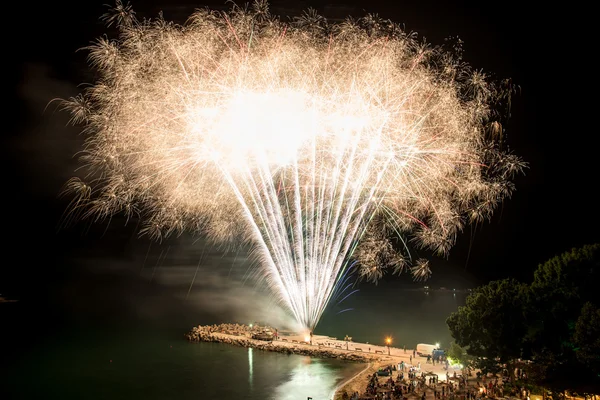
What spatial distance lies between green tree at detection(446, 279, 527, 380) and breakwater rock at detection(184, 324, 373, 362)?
12.8 metres

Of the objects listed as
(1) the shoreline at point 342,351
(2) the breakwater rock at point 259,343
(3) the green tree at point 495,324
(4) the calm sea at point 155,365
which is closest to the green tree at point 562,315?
(3) the green tree at point 495,324

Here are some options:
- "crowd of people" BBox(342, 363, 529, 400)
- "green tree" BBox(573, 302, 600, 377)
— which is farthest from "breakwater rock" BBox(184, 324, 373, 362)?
"green tree" BBox(573, 302, 600, 377)

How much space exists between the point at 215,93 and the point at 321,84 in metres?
4.39

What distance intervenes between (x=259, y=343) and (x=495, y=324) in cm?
2401

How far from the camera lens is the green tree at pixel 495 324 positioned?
2202cm

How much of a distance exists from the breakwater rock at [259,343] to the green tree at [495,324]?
42.0 feet

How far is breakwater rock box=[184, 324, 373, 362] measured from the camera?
117 feet

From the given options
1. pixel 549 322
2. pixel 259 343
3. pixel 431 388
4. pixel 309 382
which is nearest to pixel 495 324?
pixel 549 322

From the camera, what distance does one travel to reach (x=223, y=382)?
103 feet

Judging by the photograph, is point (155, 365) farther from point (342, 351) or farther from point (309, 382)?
point (342, 351)

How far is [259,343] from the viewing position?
4166 cm

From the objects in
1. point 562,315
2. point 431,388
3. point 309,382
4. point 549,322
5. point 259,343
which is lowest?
point 309,382

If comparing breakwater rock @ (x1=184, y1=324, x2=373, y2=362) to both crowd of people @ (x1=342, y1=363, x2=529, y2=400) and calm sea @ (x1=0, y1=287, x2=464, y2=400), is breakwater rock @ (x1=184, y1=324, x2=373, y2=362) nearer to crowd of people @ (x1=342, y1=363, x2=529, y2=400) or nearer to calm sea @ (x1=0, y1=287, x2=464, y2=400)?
calm sea @ (x1=0, y1=287, x2=464, y2=400)

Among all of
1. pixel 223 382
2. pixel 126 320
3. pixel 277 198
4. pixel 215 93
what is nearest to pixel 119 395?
pixel 223 382
